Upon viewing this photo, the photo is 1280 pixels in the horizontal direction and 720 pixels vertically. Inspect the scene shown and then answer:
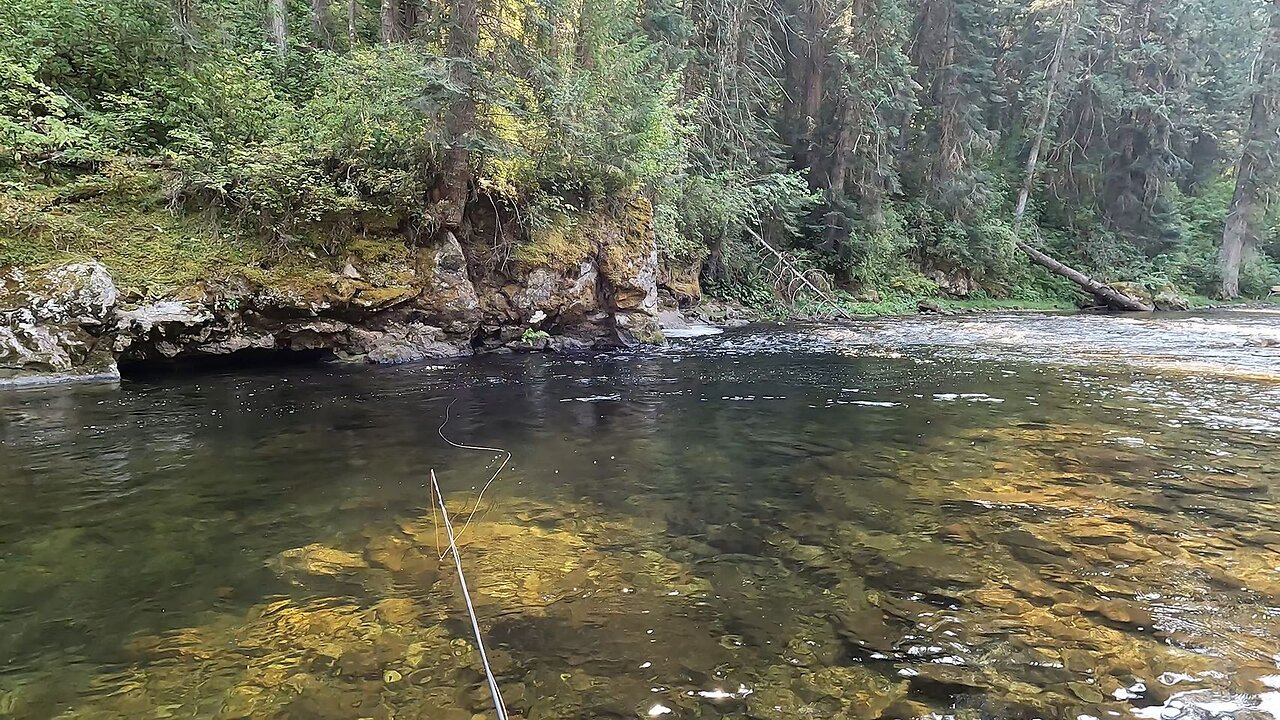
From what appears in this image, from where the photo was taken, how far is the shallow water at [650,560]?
9.31ft

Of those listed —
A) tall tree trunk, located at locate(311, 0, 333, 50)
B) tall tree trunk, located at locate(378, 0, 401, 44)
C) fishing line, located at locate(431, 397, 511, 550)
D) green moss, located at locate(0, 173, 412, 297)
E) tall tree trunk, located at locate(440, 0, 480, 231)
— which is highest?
tall tree trunk, located at locate(311, 0, 333, 50)

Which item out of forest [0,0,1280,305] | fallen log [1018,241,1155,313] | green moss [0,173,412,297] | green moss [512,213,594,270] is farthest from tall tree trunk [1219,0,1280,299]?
green moss [0,173,412,297]

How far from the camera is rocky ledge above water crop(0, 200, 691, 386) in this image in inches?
380

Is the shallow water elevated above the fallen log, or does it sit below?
below

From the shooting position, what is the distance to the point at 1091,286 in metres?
25.7

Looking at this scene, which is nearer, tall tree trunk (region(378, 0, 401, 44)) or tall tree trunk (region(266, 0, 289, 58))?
tall tree trunk (region(378, 0, 401, 44))

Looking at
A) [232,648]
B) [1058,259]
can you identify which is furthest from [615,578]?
A: [1058,259]

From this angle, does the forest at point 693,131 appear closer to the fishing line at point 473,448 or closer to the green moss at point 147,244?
the green moss at point 147,244

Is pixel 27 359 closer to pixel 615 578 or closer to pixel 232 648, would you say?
pixel 232 648

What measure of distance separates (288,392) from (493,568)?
6439mm

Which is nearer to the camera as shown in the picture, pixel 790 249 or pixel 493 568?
pixel 493 568

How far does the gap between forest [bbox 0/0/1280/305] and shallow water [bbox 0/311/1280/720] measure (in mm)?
4703

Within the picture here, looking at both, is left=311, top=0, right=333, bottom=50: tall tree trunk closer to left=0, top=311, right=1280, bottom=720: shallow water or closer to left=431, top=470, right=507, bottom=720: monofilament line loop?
left=0, top=311, right=1280, bottom=720: shallow water

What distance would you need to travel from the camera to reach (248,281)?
11.1 m
